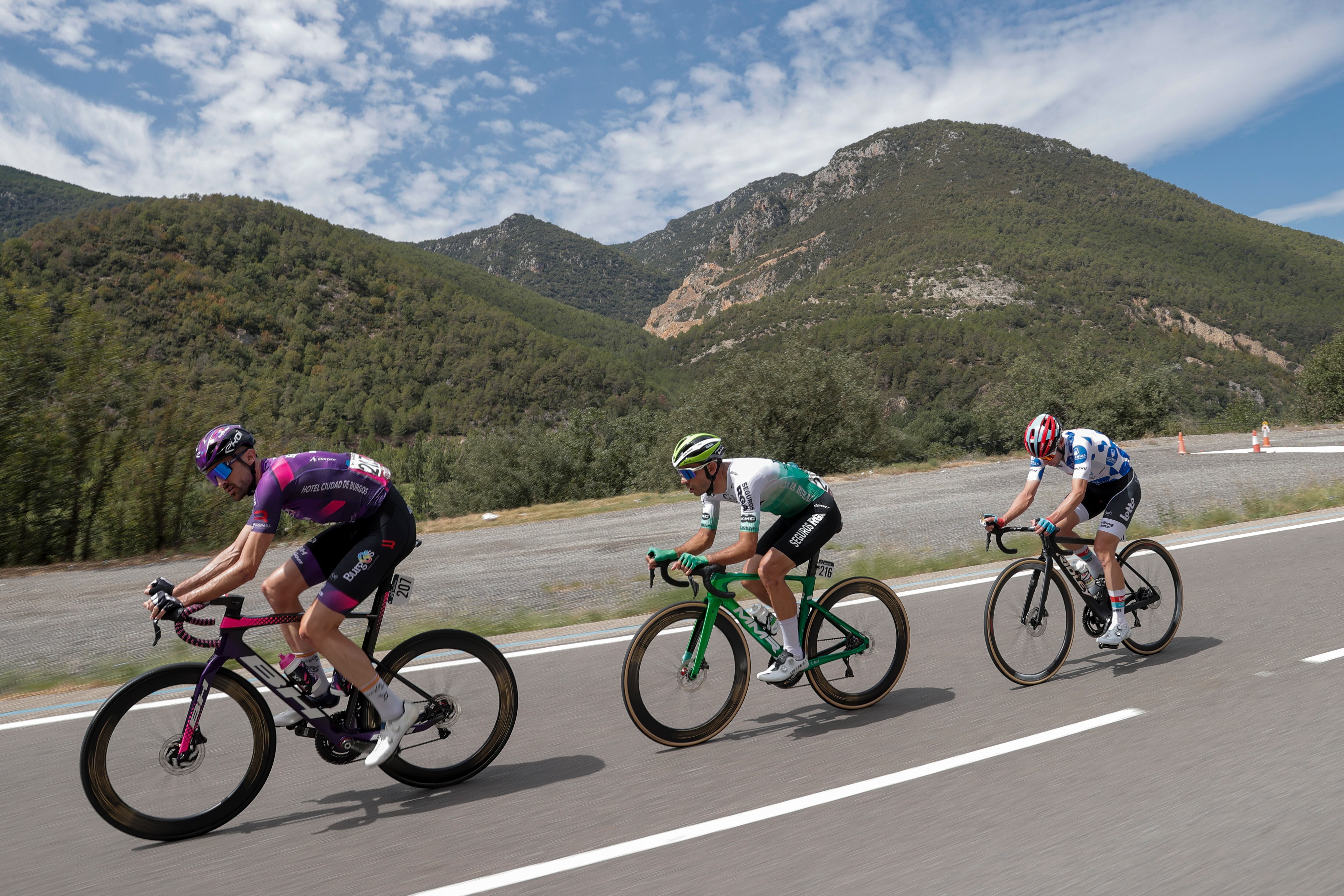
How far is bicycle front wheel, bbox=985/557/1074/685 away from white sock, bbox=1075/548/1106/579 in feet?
1.24

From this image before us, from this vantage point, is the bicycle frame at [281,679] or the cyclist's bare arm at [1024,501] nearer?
the bicycle frame at [281,679]

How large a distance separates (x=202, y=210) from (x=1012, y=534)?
12509 cm

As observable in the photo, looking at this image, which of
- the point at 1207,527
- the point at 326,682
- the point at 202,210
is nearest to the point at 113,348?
the point at 326,682

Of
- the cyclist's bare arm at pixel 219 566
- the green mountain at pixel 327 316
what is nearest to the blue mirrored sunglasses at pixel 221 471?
the cyclist's bare arm at pixel 219 566

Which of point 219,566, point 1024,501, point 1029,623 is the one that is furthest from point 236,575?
point 1024,501

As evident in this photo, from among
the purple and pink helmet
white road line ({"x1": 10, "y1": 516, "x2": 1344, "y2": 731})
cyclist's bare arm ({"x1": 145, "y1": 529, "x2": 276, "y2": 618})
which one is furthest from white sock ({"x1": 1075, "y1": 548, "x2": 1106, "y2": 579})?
the purple and pink helmet

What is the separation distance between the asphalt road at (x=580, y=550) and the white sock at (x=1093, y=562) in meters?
4.12

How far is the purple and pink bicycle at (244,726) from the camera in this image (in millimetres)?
3453

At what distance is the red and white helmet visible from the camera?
5523 mm

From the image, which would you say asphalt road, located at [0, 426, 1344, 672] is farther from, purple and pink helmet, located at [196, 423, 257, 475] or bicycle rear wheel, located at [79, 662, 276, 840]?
purple and pink helmet, located at [196, 423, 257, 475]

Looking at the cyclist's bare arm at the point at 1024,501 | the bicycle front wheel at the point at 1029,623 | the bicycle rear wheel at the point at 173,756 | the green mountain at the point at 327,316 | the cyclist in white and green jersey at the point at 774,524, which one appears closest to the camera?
the bicycle rear wheel at the point at 173,756

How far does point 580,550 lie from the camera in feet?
43.2

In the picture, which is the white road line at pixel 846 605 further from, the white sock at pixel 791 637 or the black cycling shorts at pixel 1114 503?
the black cycling shorts at pixel 1114 503

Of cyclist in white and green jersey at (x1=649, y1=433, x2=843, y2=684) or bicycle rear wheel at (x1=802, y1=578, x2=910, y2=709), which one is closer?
cyclist in white and green jersey at (x1=649, y1=433, x2=843, y2=684)
